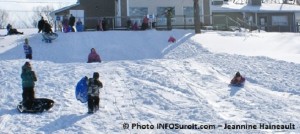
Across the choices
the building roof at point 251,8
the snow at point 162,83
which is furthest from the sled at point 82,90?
the building roof at point 251,8

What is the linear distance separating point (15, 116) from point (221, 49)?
15.2 m

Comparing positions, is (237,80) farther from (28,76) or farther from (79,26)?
(79,26)

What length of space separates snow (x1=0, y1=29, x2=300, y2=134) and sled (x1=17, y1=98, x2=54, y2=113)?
17 cm

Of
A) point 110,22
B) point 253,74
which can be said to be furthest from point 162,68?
point 110,22

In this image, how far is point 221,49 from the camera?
2625cm

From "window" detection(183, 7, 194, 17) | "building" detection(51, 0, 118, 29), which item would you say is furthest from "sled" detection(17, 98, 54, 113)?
"building" detection(51, 0, 118, 29)

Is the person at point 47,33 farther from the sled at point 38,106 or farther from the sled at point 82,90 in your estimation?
the sled at point 82,90

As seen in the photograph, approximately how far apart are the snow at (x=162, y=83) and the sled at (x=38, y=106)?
0.17 m

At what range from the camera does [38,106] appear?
13578mm

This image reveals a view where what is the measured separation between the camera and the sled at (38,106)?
1350cm

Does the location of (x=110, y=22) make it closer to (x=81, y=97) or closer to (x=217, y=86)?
(x=217, y=86)

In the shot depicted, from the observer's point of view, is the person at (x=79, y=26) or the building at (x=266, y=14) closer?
the person at (x=79, y=26)

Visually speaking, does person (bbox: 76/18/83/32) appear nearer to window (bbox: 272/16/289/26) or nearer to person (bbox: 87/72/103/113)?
person (bbox: 87/72/103/113)

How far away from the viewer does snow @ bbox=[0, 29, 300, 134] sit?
12.5 meters
